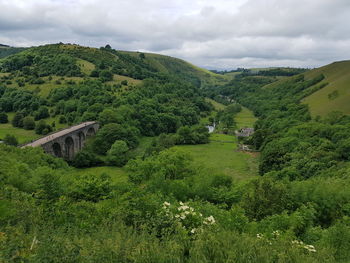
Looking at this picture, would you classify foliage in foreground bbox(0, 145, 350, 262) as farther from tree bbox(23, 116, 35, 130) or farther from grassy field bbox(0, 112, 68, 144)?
tree bbox(23, 116, 35, 130)

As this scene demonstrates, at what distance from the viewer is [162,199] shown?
18484 millimetres

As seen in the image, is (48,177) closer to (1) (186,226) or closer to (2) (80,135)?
(1) (186,226)

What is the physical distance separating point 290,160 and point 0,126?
80.7 meters

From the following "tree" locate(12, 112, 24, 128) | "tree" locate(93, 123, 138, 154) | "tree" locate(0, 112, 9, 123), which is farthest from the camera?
"tree" locate(0, 112, 9, 123)

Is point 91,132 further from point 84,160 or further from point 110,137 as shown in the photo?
point 84,160

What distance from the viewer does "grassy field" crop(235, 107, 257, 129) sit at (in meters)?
118

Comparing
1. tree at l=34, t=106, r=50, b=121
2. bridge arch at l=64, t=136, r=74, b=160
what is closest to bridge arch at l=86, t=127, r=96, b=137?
bridge arch at l=64, t=136, r=74, b=160

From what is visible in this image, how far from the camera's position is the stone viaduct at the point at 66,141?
170ft

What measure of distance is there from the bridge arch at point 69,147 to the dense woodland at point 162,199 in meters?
4.27

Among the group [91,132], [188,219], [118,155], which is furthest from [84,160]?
[188,219]

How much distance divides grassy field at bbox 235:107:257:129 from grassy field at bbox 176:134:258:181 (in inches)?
1183

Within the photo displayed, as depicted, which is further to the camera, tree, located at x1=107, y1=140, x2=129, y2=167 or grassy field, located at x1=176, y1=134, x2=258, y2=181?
tree, located at x1=107, y1=140, x2=129, y2=167

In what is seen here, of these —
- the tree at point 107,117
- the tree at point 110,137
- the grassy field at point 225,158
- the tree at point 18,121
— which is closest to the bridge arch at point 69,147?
the tree at point 110,137

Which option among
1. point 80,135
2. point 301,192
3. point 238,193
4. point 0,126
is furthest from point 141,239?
point 0,126
